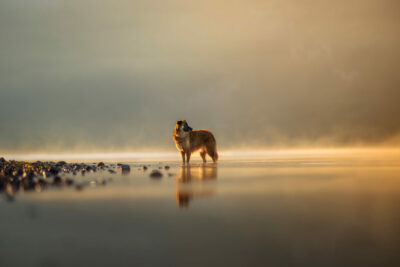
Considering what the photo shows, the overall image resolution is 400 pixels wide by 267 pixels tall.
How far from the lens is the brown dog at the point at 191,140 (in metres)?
13.5

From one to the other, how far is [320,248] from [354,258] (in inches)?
6.8

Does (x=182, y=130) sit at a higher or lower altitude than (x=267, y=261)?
higher

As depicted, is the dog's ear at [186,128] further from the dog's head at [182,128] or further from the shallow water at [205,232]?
the shallow water at [205,232]

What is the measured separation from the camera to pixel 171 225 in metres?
2.42

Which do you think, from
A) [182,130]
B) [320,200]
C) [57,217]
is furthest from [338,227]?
[182,130]

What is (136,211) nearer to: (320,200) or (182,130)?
(320,200)


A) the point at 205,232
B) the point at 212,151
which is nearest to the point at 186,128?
the point at 212,151

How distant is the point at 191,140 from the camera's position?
1388 cm

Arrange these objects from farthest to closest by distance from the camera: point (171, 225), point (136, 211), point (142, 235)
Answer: point (136, 211), point (171, 225), point (142, 235)

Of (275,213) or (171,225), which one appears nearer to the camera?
(171,225)

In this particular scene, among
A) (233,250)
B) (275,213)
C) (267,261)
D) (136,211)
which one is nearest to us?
(267,261)

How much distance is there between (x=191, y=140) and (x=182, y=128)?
74cm

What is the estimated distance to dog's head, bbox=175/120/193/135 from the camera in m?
13.4

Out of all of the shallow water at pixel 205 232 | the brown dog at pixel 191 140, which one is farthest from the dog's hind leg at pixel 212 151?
the shallow water at pixel 205 232
